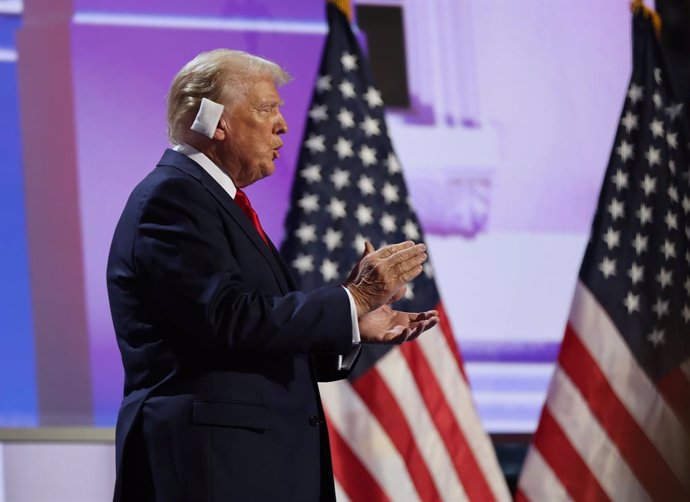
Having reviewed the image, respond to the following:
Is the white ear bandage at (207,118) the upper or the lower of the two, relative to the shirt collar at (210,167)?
upper

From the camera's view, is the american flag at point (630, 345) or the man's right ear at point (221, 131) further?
the american flag at point (630, 345)

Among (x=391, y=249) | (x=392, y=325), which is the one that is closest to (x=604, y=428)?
(x=392, y=325)

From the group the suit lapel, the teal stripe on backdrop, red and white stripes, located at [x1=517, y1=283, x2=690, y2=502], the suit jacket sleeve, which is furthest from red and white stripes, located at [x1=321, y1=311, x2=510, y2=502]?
the suit jacket sleeve

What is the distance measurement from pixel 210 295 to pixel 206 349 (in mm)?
117

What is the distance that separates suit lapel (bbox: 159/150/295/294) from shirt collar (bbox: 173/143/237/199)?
0.02 meters

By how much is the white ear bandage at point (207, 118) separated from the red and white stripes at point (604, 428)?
1.86m

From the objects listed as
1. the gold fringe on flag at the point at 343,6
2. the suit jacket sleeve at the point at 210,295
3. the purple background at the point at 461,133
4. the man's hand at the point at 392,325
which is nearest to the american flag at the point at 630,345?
the purple background at the point at 461,133

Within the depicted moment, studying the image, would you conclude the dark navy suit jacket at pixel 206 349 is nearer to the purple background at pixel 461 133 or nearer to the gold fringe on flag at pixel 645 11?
the purple background at pixel 461 133

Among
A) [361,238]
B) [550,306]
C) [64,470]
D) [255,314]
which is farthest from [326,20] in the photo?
[255,314]

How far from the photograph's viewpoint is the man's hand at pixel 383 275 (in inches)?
65.9

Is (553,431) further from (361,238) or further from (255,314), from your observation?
(255,314)

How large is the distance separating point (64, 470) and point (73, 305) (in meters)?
0.53

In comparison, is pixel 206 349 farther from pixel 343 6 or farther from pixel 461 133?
pixel 461 133

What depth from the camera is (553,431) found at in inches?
127
